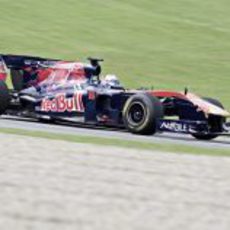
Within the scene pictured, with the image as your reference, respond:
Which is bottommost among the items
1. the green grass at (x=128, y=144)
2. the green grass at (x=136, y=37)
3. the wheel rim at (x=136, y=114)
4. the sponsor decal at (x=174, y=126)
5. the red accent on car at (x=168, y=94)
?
the green grass at (x=128, y=144)

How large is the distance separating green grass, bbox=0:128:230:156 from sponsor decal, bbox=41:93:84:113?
2.27 metres

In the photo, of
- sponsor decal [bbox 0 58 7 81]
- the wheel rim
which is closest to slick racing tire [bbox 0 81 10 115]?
sponsor decal [bbox 0 58 7 81]

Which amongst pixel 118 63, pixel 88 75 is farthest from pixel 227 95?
pixel 88 75

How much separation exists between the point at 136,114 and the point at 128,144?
2.31 metres

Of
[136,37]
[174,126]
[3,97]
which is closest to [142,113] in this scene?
[174,126]

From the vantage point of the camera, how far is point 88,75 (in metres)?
17.6

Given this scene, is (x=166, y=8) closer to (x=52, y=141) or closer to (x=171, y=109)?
(x=171, y=109)

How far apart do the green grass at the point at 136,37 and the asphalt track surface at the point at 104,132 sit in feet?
23.4

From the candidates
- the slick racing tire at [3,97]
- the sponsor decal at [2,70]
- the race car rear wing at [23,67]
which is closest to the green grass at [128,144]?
the slick racing tire at [3,97]

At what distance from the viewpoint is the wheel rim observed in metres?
15.5

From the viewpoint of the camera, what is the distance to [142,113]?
15.5 metres

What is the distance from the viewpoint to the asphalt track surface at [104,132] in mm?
14789

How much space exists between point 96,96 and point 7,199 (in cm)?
896

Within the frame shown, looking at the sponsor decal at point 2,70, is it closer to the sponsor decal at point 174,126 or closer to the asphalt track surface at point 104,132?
the asphalt track surface at point 104,132
